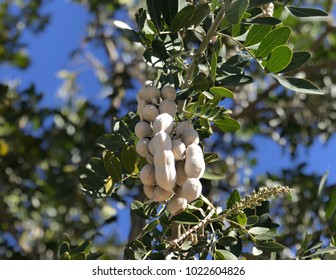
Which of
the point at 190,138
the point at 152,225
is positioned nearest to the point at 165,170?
the point at 190,138

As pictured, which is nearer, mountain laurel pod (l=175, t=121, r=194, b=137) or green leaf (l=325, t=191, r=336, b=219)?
mountain laurel pod (l=175, t=121, r=194, b=137)

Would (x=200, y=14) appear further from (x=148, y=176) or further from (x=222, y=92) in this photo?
(x=148, y=176)

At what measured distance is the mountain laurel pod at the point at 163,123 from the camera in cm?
141

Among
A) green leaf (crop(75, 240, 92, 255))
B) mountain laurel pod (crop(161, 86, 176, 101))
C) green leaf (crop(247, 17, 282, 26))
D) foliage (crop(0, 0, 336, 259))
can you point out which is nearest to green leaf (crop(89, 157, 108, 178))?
foliage (crop(0, 0, 336, 259))

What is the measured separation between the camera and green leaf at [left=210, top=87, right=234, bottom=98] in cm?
154

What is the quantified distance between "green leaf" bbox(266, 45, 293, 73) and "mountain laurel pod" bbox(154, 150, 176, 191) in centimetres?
41

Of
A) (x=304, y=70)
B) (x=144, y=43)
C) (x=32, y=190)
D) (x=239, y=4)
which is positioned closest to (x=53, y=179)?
(x=32, y=190)

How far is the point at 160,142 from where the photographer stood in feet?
Result: 4.48

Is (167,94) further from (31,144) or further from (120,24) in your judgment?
(31,144)

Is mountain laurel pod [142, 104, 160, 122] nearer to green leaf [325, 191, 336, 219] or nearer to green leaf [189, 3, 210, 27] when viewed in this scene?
green leaf [189, 3, 210, 27]

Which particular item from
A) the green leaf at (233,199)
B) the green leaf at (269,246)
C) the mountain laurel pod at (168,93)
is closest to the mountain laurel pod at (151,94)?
the mountain laurel pod at (168,93)

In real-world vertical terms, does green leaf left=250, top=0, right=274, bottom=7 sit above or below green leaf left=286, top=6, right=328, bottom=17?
above

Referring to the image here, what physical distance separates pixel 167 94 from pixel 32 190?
205 cm

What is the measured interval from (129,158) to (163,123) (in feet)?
0.84
